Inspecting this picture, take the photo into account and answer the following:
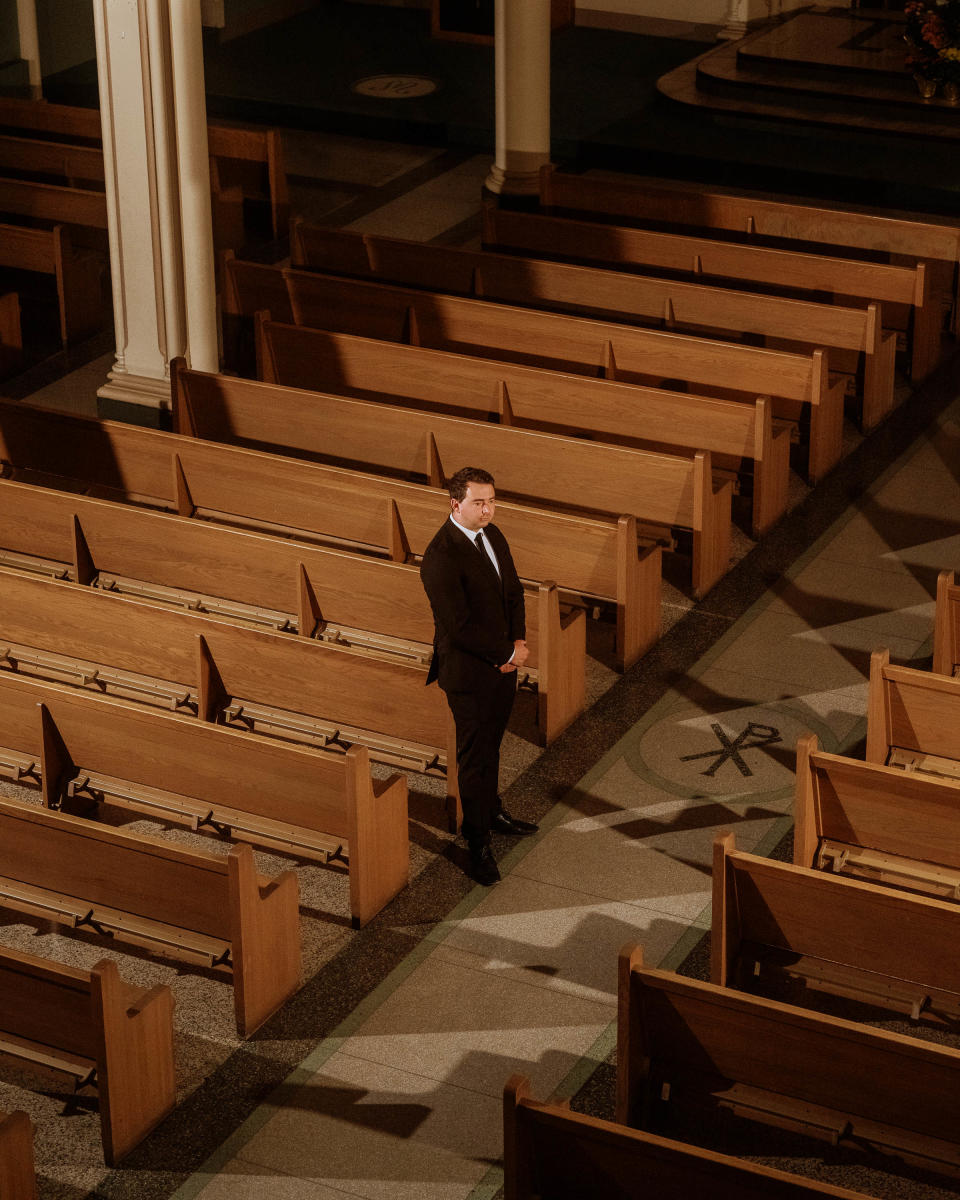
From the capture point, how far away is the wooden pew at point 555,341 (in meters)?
9.08

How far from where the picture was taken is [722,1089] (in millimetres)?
4953

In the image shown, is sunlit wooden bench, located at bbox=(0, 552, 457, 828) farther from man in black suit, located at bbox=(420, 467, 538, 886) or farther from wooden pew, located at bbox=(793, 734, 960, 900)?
wooden pew, located at bbox=(793, 734, 960, 900)

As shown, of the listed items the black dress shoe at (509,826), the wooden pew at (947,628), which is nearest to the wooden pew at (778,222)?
the wooden pew at (947,628)

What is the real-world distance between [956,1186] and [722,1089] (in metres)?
0.71

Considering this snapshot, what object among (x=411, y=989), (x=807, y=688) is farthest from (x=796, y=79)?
(x=411, y=989)

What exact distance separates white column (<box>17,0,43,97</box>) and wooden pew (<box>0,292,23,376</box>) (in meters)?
5.84

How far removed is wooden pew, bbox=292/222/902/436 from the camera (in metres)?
9.62

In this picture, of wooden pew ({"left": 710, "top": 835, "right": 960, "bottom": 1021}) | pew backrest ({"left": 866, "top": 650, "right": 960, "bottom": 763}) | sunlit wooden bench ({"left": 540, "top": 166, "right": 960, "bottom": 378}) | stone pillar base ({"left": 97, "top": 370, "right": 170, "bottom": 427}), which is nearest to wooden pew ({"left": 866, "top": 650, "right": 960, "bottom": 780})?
pew backrest ({"left": 866, "top": 650, "right": 960, "bottom": 763})

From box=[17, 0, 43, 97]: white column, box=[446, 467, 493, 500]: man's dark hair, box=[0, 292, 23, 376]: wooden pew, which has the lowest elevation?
box=[0, 292, 23, 376]: wooden pew

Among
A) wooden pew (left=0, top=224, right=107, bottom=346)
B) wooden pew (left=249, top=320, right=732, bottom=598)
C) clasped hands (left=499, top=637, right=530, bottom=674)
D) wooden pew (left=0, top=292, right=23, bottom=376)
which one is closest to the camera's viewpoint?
clasped hands (left=499, top=637, right=530, bottom=674)

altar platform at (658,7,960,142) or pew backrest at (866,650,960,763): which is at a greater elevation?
altar platform at (658,7,960,142)

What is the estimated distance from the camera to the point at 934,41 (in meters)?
14.2

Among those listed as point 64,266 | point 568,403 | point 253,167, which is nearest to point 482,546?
point 568,403

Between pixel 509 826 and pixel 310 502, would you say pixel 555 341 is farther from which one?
pixel 509 826
